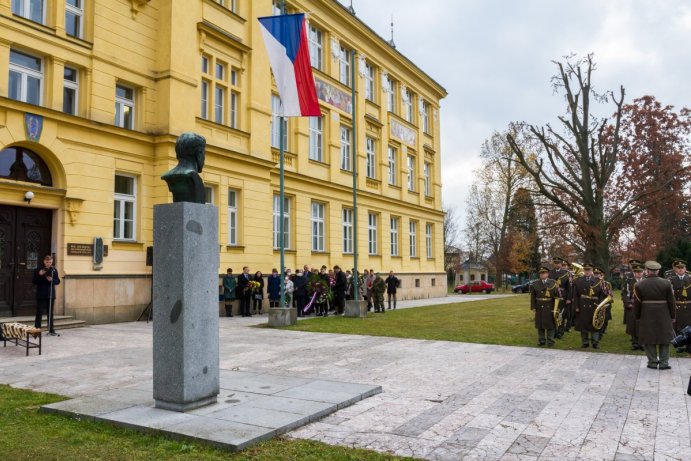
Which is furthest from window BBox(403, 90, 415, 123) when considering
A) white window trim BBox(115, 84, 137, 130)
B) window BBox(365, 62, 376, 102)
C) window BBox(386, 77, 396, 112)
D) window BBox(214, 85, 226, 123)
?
white window trim BBox(115, 84, 137, 130)

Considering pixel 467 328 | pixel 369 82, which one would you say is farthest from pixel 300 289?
pixel 369 82

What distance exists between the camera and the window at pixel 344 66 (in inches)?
Result: 1159

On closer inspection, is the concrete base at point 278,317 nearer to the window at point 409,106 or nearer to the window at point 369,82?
the window at point 369,82

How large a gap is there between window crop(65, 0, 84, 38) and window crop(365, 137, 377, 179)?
58.2 feet

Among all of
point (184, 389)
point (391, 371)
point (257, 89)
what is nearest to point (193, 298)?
point (184, 389)

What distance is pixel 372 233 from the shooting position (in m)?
32.1

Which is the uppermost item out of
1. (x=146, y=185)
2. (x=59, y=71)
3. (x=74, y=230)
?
(x=59, y=71)

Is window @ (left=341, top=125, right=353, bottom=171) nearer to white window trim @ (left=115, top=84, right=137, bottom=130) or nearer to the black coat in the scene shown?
white window trim @ (left=115, top=84, right=137, bottom=130)

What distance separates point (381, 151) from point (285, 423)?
92.5ft

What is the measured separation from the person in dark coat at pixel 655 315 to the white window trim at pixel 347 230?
1938 cm

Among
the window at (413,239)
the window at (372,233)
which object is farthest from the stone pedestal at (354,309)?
the window at (413,239)

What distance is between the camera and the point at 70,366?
9.32m

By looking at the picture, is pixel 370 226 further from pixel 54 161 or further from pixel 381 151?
pixel 54 161

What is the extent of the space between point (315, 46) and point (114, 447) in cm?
2504
